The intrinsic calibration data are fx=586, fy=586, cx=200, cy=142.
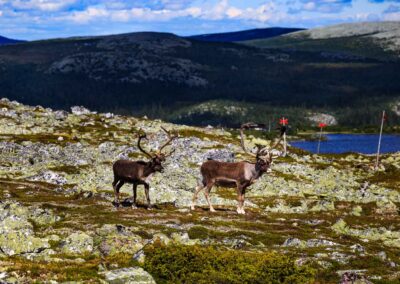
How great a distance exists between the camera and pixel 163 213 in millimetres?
42094

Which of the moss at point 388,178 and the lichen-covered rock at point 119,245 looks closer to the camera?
the lichen-covered rock at point 119,245

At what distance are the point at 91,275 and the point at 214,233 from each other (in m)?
15.1

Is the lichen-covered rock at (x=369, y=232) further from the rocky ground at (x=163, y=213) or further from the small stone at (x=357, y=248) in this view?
the small stone at (x=357, y=248)

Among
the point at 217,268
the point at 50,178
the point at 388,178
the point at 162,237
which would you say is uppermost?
the point at 217,268

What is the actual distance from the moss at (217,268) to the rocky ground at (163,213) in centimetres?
87

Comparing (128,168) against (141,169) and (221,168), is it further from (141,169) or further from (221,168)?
(221,168)

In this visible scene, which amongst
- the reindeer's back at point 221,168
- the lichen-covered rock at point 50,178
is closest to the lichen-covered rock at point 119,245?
the reindeer's back at point 221,168

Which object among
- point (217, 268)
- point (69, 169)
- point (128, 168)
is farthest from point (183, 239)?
point (69, 169)

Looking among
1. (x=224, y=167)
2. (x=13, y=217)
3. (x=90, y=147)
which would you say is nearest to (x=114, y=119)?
(x=90, y=147)

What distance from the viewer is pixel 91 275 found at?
2072cm

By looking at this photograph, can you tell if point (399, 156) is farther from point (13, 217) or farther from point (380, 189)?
point (13, 217)

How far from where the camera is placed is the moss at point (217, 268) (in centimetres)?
2105

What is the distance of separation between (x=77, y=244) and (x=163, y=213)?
13539 millimetres

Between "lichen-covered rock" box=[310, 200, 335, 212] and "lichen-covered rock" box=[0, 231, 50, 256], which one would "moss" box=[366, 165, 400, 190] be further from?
"lichen-covered rock" box=[0, 231, 50, 256]
